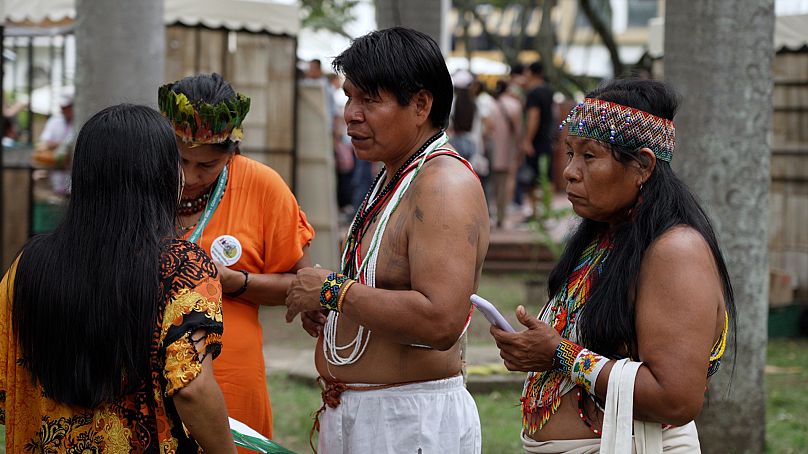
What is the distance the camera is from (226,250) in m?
3.52

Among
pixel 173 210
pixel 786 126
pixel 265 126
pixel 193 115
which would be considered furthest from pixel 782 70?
pixel 173 210

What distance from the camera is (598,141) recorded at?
272 cm

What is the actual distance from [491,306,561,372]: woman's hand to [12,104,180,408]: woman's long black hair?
94 centimetres

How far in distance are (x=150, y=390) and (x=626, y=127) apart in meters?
1.39

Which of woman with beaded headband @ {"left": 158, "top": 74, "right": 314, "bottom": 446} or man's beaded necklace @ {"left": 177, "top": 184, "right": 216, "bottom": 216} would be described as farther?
man's beaded necklace @ {"left": 177, "top": 184, "right": 216, "bottom": 216}

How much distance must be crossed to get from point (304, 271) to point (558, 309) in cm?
74

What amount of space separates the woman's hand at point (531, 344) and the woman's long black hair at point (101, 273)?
94cm

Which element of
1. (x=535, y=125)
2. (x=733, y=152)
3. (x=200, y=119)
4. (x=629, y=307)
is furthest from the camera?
(x=535, y=125)

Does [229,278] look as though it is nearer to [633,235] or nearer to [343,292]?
[343,292]

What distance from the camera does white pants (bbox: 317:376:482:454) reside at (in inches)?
117

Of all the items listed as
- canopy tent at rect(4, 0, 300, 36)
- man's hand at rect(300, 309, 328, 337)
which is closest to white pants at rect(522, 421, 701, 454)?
man's hand at rect(300, 309, 328, 337)

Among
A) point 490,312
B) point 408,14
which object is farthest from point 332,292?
point 408,14

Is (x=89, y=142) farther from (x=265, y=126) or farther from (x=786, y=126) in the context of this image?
(x=786, y=126)

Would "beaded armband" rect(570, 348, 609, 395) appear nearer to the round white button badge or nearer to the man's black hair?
the man's black hair
